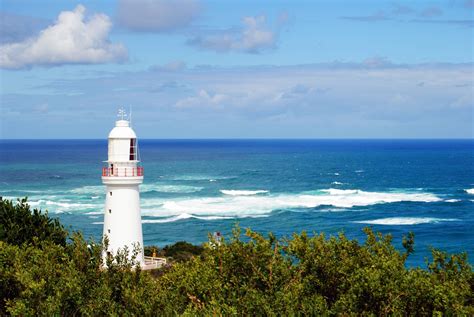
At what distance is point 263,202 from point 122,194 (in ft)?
162

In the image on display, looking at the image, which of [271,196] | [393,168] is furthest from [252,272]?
[393,168]

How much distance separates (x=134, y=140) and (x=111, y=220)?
3.40 m

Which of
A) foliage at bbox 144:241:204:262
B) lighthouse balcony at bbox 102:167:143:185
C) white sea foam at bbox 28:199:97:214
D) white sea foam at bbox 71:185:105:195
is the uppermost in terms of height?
lighthouse balcony at bbox 102:167:143:185

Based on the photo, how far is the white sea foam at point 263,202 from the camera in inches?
2616

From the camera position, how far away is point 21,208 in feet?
81.3

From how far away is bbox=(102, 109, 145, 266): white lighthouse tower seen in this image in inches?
1035

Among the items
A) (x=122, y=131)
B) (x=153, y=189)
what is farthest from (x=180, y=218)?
(x=122, y=131)

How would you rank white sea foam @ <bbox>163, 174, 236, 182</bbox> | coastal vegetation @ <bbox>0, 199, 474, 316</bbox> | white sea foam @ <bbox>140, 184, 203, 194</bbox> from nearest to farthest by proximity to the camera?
coastal vegetation @ <bbox>0, 199, 474, 316</bbox> < white sea foam @ <bbox>140, 184, 203, 194</bbox> < white sea foam @ <bbox>163, 174, 236, 182</bbox>

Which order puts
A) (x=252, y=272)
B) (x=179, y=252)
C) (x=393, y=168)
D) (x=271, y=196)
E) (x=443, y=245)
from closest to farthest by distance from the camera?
(x=252, y=272), (x=179, y=252), (x=443, y=245), (x=271, y=196), (x=393, y=168)

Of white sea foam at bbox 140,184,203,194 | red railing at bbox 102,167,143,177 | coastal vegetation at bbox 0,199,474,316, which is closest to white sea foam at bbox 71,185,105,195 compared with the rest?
white sea foam at bbox 140,184,203,194

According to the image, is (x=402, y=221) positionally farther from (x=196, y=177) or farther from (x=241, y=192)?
(x=196, y=177)

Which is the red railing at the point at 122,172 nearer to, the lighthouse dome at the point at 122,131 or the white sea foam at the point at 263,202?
the lighthouse dome at the point at 122,131

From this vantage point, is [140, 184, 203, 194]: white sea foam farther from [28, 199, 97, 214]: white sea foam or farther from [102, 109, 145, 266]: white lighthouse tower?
[102, 109, 145, 266]: white lighthouse tower

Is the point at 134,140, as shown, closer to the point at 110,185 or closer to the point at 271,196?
the point at 110,185
